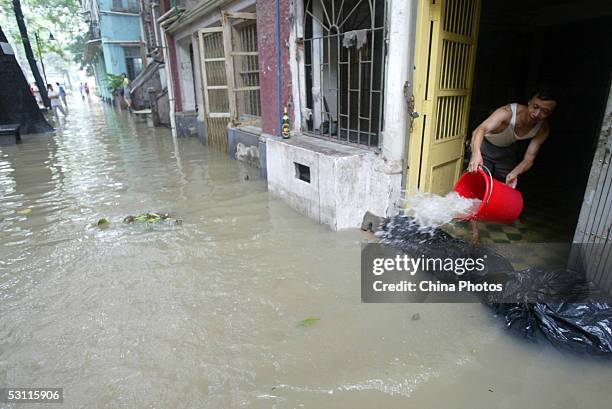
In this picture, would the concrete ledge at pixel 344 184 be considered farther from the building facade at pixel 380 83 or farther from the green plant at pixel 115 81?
the green plant at pixel 115 81

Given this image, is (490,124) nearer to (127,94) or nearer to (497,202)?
(497,202)

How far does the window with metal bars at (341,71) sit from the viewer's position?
4.63 meters

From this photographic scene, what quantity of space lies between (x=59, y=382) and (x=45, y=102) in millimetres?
21513

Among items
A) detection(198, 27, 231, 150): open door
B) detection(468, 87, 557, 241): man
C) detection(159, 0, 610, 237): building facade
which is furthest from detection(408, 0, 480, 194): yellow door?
detection(198, 27, 231, 150): open door

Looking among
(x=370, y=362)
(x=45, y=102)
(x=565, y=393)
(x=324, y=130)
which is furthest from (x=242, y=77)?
(x=45, y=102)

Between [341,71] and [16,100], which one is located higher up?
[341,71]

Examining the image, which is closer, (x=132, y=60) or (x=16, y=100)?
(x=16, y=100)

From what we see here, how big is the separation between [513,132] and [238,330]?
10.4 ft

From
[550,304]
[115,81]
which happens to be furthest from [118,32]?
[550,304]

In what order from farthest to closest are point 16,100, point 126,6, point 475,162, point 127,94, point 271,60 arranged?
1. point 126,6
2. point 127,94
3. point 16,100
4. point 271,60
5. point 475,162

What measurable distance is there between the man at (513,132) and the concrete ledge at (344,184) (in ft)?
3.12

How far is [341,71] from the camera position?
16.9 feet

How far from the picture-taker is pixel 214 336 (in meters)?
2.76

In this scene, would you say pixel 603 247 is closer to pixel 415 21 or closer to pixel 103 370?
pixel 415 21
